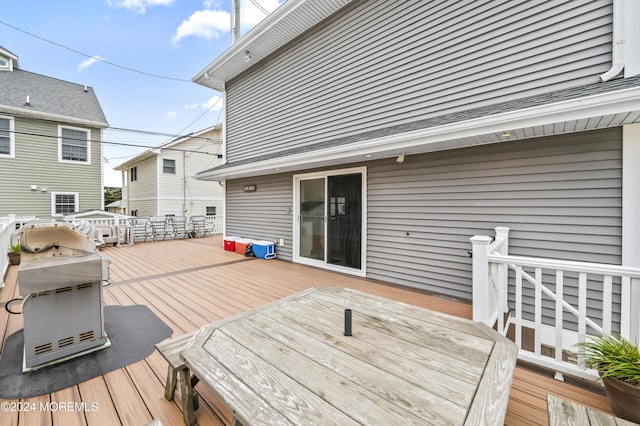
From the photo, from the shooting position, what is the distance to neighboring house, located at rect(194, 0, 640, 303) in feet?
8.71

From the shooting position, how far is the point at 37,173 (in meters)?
9.41

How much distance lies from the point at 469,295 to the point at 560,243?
1209 mm

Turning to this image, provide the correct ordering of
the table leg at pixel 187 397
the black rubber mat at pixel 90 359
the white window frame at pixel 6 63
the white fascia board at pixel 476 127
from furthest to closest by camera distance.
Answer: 1. the white window frame at pixel 6 63
2. the white fascia board at pixel 476 127
3. the black rubber mat at pixel 90 359
4. the table leg at pixel 187 397

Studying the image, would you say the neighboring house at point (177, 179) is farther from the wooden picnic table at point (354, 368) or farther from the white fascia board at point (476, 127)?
the wooden picnic table at point (354, 368)

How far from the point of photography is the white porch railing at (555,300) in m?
1.94

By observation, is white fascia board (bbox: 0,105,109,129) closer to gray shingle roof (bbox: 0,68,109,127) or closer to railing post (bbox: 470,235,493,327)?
gray shingle roof (bbox: 0,68,109,127)

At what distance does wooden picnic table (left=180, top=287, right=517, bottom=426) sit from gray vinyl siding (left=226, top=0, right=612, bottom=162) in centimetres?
321

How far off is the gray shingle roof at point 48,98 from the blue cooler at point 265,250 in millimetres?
9202

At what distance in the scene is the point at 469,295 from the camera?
3.58 m

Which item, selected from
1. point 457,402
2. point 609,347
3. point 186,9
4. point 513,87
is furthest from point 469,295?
point 186,9

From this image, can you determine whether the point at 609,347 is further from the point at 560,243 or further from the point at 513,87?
the point at 513,87

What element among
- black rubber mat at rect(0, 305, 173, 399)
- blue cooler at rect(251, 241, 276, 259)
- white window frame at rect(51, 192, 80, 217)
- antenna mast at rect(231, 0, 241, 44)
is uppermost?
Result: antenna mast at rect(231, 0, 241, 44)

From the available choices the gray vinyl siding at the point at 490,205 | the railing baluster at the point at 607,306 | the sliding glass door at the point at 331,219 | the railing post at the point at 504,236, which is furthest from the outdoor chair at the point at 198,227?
the railing baluster at the point at 607,306

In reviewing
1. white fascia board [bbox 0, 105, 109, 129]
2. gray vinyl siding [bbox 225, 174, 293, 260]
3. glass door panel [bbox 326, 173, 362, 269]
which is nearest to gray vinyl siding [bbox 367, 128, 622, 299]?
glass door panel [bbox 326, 173, 362, 269]
